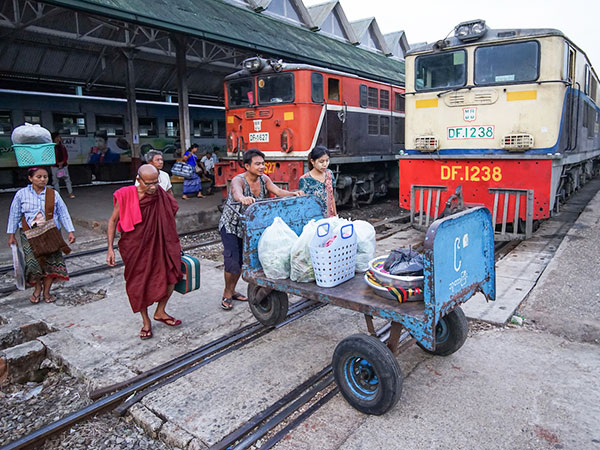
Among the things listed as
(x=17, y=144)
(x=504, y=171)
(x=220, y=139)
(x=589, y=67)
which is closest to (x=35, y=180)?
(x=17, y=144)

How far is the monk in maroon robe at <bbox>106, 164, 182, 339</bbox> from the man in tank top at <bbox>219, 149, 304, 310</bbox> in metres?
0.57

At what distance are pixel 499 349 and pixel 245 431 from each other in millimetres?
2259

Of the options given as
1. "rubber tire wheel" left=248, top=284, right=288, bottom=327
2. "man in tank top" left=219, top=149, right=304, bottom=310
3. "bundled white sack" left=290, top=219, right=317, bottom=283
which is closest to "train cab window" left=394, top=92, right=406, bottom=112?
"man in tank top" left=219, top=149, right=304, bottom=310

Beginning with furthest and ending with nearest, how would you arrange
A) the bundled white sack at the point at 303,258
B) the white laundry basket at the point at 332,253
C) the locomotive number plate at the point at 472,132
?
the locomotive number plate at the point at 472,132, the bundled white sack at the point at 303,258, the white laundry basket at the point at 332,253

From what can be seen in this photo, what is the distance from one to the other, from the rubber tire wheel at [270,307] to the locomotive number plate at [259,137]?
604cm

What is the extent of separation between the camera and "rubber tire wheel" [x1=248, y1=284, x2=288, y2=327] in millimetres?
4188

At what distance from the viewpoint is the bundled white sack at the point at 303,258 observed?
3293 millimetres

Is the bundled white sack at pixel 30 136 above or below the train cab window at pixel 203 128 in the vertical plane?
below

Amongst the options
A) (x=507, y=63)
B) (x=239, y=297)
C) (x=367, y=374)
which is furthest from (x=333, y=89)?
(x=367, y=374)

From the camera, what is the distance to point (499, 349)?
3.79m

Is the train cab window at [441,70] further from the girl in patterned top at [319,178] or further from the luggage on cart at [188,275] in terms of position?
the luggage on cart at [188,275]

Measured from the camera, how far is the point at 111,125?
1706 cm

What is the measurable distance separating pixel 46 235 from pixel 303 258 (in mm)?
3384

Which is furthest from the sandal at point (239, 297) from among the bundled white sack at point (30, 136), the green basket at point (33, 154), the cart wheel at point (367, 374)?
the bundled white sack at point (30, 136)
